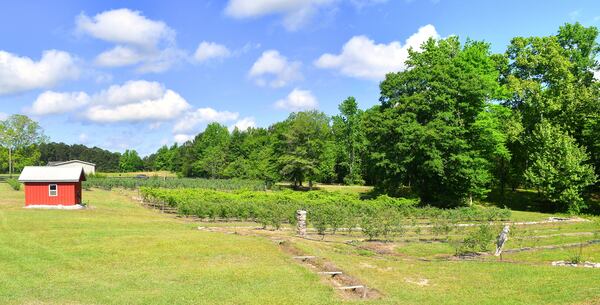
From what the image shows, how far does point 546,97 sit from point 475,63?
31.1ft

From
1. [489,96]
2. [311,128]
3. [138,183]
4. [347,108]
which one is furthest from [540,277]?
[347,108]

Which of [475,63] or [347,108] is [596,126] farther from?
[347,108]

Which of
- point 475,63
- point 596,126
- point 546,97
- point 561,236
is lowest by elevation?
point 561,236

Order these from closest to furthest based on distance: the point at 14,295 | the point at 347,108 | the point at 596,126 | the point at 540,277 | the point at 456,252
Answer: the point at 14,295 < the point at 540,277 < the point at 456,252 < the point at 596,126 < the point at 347,108

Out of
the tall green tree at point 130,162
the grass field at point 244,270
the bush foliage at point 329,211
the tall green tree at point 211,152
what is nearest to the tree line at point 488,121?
the bush foliage at point 329,211

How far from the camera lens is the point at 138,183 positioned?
250ft

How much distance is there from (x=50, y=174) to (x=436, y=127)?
118ft

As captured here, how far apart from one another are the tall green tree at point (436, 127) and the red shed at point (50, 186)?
96.3 feet

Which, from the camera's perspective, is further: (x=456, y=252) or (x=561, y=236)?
(x=561, y=236)

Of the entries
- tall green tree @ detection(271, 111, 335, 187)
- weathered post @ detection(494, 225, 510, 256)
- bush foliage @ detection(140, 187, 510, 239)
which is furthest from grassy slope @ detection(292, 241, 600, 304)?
tall green tree @ detection(271, 111, 335, 187)

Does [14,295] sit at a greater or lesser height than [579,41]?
lesser

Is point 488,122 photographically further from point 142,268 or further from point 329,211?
point 142,268

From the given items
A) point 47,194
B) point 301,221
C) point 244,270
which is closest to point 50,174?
point 47,194

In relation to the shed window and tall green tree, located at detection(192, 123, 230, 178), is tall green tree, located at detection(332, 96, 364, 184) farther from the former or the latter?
the shed window
